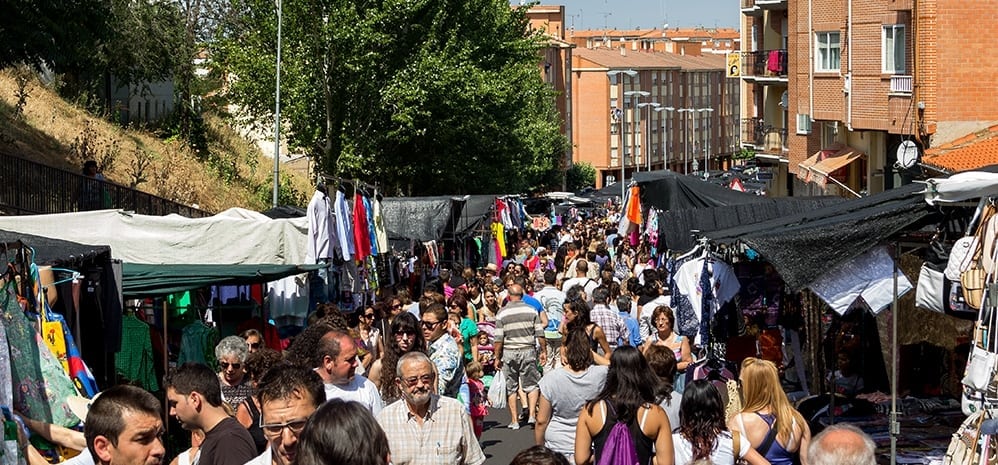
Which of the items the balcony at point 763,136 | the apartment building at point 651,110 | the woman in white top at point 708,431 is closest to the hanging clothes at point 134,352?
the woman in white top at point 708,431

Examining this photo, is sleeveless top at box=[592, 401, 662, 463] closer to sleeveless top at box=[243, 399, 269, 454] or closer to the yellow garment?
sleeveless top at box=[243, 399, 269, 454]


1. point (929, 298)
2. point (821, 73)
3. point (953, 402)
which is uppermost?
point (821, 73)

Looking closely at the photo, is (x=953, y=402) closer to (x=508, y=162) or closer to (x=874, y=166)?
(x=874, y=166)

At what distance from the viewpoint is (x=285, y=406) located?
6.19 m

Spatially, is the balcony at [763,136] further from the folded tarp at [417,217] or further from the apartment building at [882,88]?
the folded tarp at [417,217]

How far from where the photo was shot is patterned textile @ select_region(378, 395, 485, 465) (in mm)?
8094

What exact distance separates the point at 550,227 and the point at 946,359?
4139 cm

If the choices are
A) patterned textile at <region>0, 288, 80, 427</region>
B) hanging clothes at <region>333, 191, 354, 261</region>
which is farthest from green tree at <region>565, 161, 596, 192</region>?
patterned textile at <region>0, 288, 80, 427</region>

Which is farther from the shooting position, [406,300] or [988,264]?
[406,300]

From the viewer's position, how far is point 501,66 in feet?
172

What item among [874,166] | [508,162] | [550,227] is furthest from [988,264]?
[550,227]

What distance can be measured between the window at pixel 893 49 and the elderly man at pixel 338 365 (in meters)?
21.3

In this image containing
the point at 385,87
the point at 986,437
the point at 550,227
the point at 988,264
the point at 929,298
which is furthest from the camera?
the point at 550,227

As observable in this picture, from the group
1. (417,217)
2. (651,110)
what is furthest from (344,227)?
(651,110)
